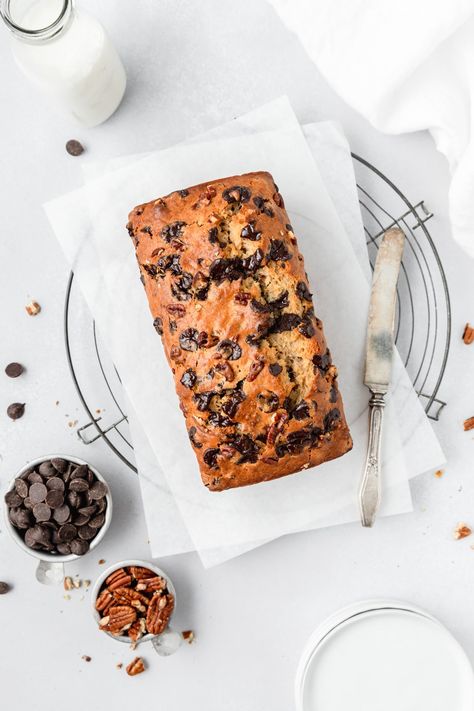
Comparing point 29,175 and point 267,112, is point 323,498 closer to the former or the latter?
point 267,112

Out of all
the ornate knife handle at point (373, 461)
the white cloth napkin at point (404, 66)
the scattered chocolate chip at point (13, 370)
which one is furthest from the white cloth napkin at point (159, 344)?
the scattered chocolate chip at point (13, 370)

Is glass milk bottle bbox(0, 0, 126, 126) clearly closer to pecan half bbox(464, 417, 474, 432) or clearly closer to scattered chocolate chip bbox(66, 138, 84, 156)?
scattered chocolate chip bbox(66, 138, 84, 156)

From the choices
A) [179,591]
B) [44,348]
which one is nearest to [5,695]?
[179,591]

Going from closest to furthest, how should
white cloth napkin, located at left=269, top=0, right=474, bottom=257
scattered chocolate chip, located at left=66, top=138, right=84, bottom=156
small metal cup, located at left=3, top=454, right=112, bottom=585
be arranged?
white cloth napkin, located at left=269, top=0, right=474, bottom=257 → small metal cup, located at left=3, top=454, right=112, bottom=585 → scattered chocolate chip, located at left=66, top=138, right=84, bottom=156

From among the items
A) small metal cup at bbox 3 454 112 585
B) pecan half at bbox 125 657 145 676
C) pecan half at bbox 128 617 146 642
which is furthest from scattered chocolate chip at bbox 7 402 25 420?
pecan half at bbox 125 657 145 676

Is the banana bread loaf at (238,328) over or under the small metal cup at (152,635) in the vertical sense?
over

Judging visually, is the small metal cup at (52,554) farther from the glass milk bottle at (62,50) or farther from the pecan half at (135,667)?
the glass milk bottle at (62,50)
